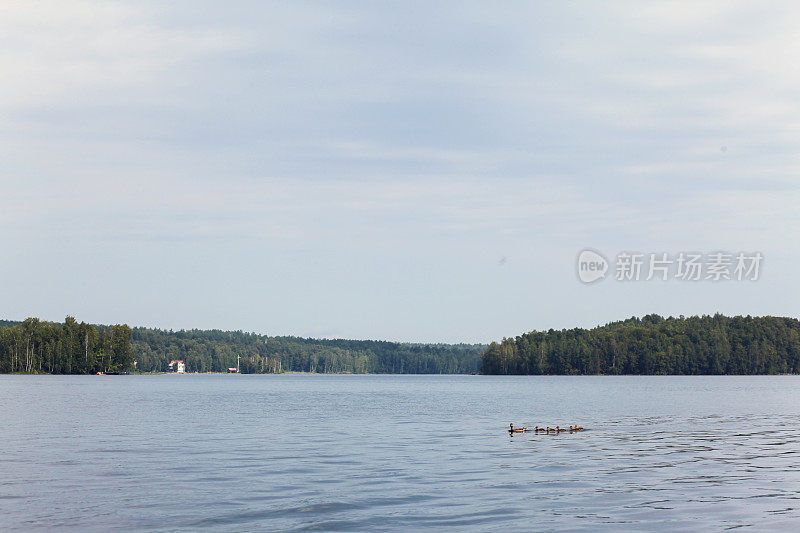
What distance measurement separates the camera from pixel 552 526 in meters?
30.6

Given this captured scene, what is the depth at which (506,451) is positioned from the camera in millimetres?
53688

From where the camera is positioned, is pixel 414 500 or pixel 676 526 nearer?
pixel 676 526

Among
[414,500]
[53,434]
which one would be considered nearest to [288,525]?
[414,500]

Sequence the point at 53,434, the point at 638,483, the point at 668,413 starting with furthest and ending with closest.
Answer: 1. the point at 668,413
2. the point at 53,434
3. the point at 638,483

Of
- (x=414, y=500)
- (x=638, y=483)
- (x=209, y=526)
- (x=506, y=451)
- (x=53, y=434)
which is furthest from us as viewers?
(x=53, y=434)

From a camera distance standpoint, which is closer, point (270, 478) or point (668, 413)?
point (270, 478)

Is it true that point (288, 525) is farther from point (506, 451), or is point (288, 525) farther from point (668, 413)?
point (668, 413)

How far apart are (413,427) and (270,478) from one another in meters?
32.6

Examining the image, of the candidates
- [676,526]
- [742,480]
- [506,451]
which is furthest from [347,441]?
[676,526]

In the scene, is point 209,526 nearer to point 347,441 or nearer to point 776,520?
point 776,520

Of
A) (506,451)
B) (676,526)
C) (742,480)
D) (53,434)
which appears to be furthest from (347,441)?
(676,526)

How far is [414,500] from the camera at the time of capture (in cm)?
3553

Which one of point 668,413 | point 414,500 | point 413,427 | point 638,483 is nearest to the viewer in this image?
point 414,500

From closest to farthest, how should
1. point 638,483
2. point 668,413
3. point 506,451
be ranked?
point 638,483 → point 506,451 → point 668,413
